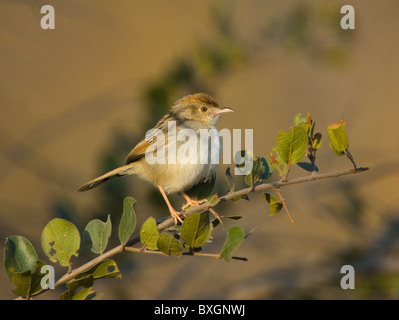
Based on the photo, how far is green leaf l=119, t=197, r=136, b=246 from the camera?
2.24 metres

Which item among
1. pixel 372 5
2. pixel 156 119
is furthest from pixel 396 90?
pixel 156 119

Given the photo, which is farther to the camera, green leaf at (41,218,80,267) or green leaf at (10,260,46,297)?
green leaf at (41,218,80,267)

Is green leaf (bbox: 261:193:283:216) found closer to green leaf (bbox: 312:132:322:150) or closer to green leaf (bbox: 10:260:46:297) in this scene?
green leaf (bbox: 312:132:322:150)

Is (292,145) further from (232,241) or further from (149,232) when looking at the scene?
(149,232)

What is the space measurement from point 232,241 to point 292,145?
541mm

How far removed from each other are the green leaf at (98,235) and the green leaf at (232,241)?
1.74 ft

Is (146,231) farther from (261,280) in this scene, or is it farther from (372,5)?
(372,5)

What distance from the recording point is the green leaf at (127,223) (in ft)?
7.36

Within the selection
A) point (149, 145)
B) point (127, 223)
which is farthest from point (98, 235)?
point (149, 145)

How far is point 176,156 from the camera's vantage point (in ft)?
12.4

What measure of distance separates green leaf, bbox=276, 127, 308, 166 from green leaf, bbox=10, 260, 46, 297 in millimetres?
1178

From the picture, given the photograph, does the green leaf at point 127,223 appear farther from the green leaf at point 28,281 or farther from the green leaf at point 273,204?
the green leaf at point 273,204

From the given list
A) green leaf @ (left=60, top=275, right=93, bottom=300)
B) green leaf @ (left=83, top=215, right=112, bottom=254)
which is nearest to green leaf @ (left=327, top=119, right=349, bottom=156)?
green leaf @ (left=83, top=215, right=112, bottom=254)

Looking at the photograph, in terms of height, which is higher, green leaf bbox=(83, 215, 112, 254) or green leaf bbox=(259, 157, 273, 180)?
green leaf bbox=(259, 157, 273, 180)
